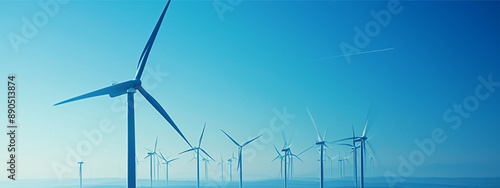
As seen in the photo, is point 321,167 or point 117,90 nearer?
point 117,90

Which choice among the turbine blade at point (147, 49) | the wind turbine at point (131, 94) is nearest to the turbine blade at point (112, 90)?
the wind turbine at point (131, 94)

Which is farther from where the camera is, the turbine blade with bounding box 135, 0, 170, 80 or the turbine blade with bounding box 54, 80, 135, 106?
the turbine blade with bounding box 135, 0, 170, 80

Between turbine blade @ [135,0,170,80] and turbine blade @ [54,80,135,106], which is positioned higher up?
turbine blade @ [135,0,170,80]

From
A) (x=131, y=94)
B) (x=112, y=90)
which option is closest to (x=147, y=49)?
(x=131, y=94)

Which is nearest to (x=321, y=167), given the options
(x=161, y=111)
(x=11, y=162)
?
(x=161, y=111)

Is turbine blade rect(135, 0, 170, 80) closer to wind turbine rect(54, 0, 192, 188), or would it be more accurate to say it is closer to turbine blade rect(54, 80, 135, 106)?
wind turbine rect(54, 0, 192, 188)

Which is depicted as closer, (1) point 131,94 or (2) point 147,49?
(1) point 131,94

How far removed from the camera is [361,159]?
39906 millimetres

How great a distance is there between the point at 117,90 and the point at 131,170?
3.71 m

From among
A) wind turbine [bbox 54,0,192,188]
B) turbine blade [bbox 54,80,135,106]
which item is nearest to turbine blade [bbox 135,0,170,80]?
wind turbine [bbox 54,0,192,188]

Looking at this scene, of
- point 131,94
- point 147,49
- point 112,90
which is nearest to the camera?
point 112,90

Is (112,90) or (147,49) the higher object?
(147,49)

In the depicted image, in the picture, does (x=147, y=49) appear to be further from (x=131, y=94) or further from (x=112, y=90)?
(x=112, y=90)

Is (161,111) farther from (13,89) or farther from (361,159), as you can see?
(361,159)
